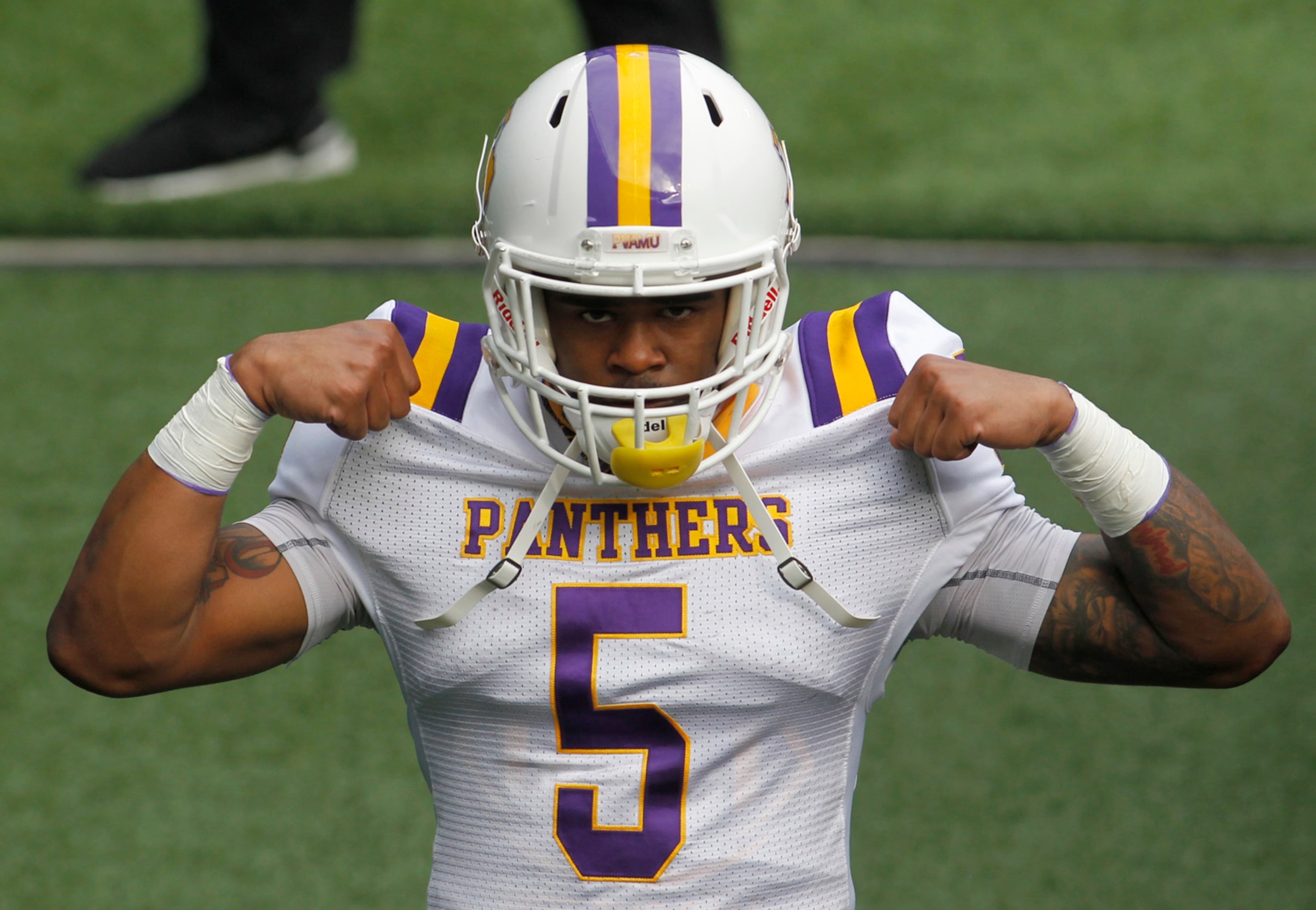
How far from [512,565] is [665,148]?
46cm

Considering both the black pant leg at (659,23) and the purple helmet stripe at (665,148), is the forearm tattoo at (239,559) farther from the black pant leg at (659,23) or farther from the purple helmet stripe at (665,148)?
the black pant leg at (659,23)

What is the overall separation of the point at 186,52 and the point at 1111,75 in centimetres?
310

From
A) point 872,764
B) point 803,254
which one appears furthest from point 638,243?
point 803,254

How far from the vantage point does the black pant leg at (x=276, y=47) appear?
4.59 meters

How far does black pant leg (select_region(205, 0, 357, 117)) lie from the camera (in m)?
4.59

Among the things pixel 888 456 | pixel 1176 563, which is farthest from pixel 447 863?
pixel 1176 563

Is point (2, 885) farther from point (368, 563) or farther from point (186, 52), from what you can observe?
point (186, 52)

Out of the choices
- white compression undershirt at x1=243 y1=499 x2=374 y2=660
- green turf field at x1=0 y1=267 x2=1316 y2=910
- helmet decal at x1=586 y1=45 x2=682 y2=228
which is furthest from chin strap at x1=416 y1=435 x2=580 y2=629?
green turf field at x1=0 y1=267 x2=1316 y2=910

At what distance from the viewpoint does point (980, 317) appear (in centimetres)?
426

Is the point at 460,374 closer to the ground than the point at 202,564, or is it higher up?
higher up

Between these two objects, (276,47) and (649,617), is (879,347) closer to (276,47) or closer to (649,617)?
(649,617)

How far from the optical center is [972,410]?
165 cm

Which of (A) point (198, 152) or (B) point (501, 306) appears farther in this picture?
(A) point (198, 152)

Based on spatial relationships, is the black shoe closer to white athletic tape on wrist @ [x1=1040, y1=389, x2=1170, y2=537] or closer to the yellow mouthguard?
the yellow mouthguard
